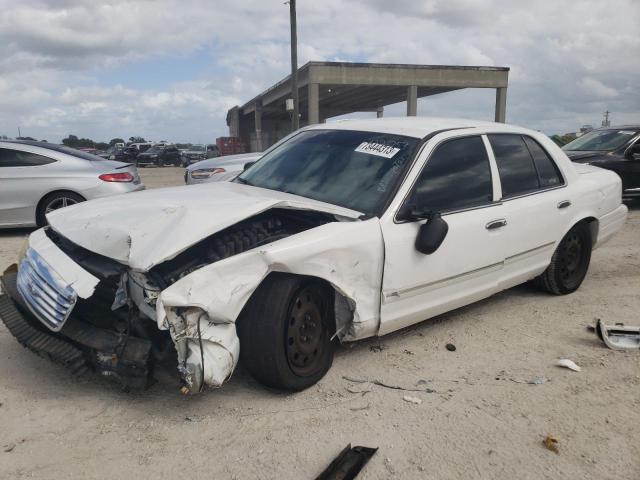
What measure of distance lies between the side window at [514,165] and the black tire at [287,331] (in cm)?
182

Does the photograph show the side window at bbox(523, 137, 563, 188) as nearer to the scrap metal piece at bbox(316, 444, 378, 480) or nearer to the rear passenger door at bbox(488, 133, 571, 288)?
the rear passenger door at bbox(488, 133, 571, 288)

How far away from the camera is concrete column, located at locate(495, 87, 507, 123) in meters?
30.8

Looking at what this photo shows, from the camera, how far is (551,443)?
8.95 feet

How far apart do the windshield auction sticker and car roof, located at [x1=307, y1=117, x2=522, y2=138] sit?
19 centimetres

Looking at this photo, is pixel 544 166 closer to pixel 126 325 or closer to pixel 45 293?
pixel 126 325

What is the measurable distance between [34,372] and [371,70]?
27.6m

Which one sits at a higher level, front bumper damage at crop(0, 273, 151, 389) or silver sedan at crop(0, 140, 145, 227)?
silver sedan at crop(0, 140, 145, 227)

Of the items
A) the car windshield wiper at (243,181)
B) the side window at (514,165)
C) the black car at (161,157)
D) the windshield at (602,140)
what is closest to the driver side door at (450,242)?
the side window at (514,165)

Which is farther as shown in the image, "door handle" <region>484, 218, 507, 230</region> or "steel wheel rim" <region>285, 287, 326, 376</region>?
"door handle" <region>484, 218, 507, 230</region>

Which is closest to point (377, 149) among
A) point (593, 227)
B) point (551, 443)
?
point (551, 443)

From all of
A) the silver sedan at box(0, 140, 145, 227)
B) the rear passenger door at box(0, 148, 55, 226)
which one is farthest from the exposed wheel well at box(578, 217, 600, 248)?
the rear passenger door at box(0, 148, 55, 226)

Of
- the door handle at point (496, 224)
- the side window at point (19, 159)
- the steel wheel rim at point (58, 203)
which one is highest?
the side window at point (19, 159)

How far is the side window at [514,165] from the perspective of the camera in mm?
4250

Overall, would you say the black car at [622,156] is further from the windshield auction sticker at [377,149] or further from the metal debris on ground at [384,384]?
the metal debris on ground at [384,384]
